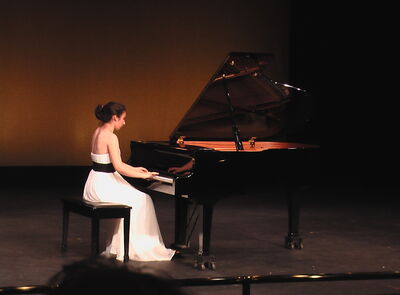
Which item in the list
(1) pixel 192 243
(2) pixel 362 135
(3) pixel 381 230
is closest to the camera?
(1) pixel 192 243

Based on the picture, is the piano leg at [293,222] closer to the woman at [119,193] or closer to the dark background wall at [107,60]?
the woman at [119,193]

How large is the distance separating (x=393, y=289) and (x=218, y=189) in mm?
1219

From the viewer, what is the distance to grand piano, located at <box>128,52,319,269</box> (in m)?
4.88

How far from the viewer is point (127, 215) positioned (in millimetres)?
5016

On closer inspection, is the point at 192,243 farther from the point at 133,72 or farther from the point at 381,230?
the point at 133,72

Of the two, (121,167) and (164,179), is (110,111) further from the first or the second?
(164,179)

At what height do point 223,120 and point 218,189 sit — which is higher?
point 223,120

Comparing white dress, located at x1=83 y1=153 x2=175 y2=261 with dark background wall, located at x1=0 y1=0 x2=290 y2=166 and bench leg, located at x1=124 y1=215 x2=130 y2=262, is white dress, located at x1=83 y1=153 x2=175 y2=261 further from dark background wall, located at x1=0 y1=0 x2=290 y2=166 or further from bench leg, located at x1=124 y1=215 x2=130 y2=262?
dark background wall, located at x1=0 y1=0 x2=290 y2=166

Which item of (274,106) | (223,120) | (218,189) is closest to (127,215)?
(218,189)

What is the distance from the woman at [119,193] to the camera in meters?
5.28

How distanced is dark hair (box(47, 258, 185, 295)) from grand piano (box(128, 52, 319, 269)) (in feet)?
13.2

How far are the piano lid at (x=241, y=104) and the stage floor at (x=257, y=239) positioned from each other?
82cm

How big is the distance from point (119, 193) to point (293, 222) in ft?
4.53

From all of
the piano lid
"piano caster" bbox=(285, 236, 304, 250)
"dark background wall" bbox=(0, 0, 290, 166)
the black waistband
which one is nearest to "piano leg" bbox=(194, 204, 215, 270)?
the black waistband
